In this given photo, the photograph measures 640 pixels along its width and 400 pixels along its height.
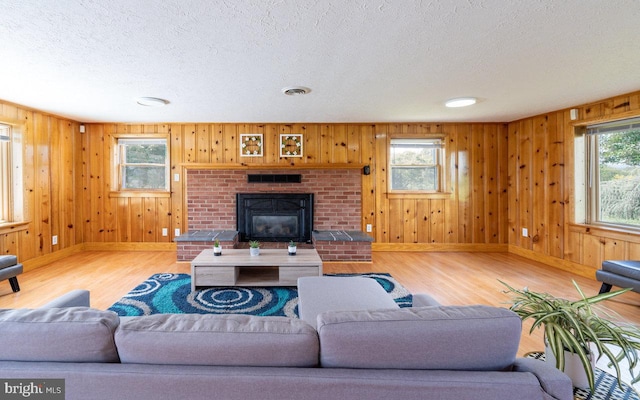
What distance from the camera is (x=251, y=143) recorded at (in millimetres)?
4727

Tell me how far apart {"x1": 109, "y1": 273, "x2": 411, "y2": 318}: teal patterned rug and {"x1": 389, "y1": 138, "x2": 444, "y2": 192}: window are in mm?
2087

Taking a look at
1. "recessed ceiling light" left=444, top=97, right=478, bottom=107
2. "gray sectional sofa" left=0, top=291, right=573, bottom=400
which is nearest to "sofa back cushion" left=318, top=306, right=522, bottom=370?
"gray sectional sofa" left=0, top=291, right=573, bottom=400

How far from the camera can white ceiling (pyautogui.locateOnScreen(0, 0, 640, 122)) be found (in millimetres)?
1666

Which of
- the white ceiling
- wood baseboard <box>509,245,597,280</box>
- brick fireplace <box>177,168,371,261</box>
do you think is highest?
the white ceiling

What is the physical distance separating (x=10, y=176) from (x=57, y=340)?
4296 mm

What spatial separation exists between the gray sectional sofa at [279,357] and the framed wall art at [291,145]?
13.1ft

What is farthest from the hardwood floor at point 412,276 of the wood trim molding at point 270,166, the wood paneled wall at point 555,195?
the wood trim molding at point 270,166

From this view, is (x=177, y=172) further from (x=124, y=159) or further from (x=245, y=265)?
(x=245, y=265)

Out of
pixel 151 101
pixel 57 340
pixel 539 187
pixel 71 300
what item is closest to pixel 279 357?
pixel 57 340

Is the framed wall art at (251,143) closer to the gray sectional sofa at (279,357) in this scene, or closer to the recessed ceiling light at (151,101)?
the recessed ceiling light at (151,101)

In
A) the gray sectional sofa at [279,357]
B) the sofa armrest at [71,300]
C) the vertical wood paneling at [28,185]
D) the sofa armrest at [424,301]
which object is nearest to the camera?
the gray sectional sofa at [279,357]

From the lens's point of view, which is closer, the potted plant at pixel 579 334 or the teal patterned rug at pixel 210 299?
the potted plant at pixel 579 334

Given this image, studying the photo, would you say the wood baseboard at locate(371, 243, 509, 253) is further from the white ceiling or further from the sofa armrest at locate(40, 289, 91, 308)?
the sofa armrest at locate(40, 289, 91, 308)

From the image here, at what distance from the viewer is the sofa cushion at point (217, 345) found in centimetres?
85
